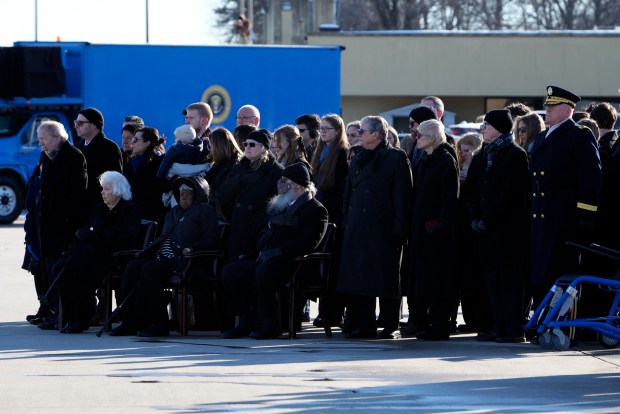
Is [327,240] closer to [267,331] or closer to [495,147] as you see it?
[267,331]

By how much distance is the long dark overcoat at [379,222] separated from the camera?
39.5 ft

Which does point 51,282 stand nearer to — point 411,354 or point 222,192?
point 222,192

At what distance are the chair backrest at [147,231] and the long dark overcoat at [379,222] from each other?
1.92m

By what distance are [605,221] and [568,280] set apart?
1029 millimetres

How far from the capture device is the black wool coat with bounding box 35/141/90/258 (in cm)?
1320

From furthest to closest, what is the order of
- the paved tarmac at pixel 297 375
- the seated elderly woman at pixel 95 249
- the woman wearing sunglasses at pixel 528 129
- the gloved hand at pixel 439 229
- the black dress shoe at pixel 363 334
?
1. the seated elderly woman at pixel 95 249
2. the woman wearing sunglasses at pixel 528 129
3. the black dress shoe at pixel 363 334
4. the gloved hand at pixel 439 229
5. the paved tarmac at pixel 297 375

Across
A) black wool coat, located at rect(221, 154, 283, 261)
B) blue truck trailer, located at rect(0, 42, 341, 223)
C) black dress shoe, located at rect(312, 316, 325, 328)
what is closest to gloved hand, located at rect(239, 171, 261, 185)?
black wool coat, located at rect(221, 154, 283, 261)

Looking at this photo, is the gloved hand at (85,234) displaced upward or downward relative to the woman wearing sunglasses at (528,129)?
downward

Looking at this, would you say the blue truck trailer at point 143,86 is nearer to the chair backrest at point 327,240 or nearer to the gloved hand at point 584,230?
the chair backrest at point 327,240

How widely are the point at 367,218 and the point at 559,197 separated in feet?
5.15

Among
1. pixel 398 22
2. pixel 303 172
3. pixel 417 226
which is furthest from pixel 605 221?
pixel 398 22

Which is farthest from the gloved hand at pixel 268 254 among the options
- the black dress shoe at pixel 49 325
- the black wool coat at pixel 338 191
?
the black dress shoe at pixel 49 325

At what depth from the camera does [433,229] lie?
469 inches

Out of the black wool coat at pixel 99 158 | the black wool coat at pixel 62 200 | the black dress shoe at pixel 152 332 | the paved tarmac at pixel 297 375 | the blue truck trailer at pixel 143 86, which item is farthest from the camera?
the blue truck trailer at pixel 143 86
